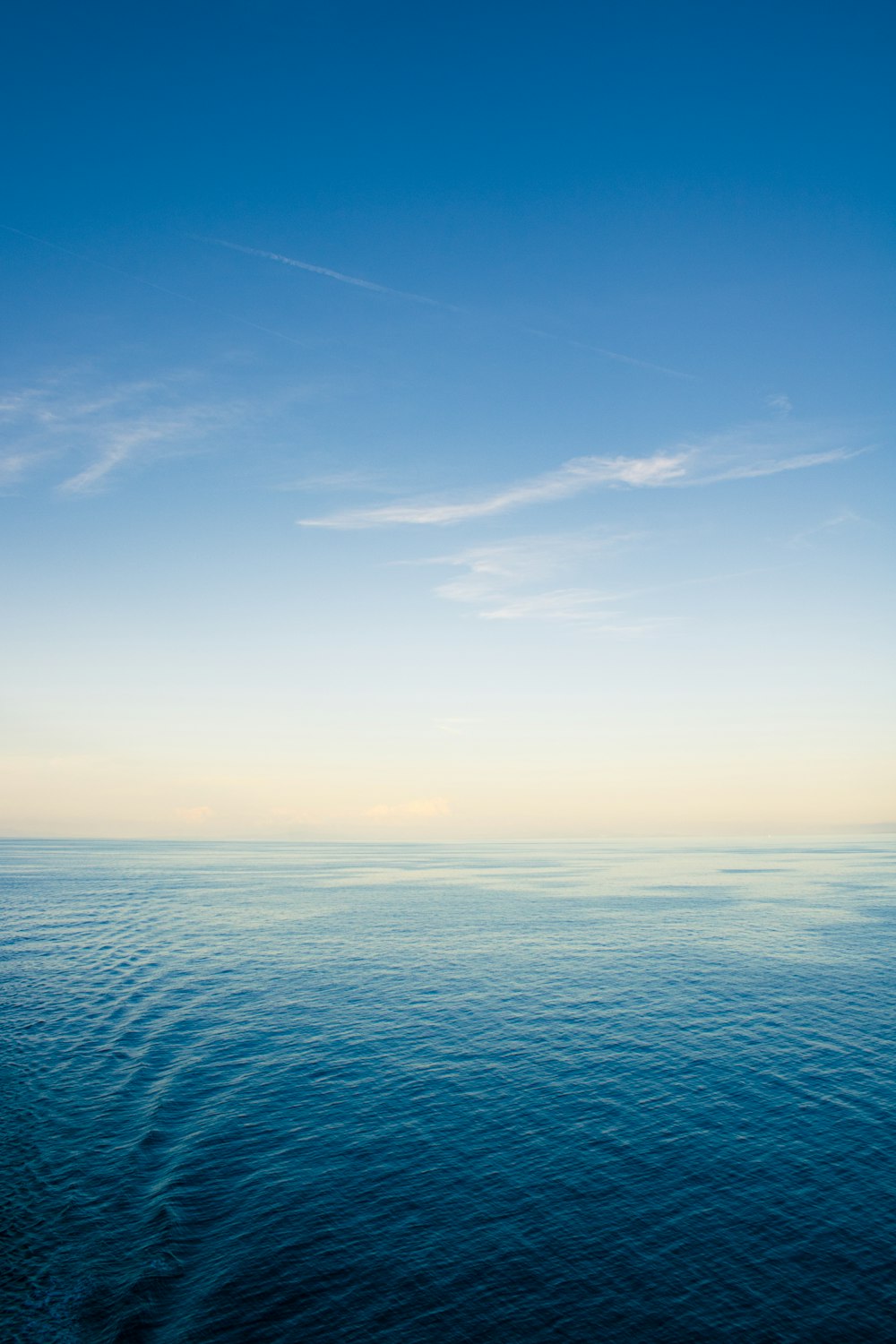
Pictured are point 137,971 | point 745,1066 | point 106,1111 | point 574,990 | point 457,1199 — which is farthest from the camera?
point 137,971

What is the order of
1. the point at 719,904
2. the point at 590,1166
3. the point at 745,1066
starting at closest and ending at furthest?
the point at 590,1166 → the point at 745,1066 → the point at 719,904

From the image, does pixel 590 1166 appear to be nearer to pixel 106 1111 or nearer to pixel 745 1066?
pixel 745 1066

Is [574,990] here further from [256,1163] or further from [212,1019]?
[256,1163]

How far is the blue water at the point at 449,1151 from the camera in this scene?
86.2 feet

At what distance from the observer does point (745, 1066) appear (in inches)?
1938

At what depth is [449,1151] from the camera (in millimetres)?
37750

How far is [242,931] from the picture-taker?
107938 mm

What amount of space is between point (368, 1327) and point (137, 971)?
63.5 m

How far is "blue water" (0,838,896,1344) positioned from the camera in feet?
86.2

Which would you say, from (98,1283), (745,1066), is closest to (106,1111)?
(98,1283)

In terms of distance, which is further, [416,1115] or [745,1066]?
[745,1066]

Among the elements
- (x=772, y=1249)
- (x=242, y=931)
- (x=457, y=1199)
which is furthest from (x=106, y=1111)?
(x=242, y=931)

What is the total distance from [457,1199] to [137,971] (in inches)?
2305

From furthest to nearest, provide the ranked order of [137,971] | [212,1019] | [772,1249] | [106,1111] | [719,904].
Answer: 1. [719,904]
2. [137,971]
3. [212,1019]
4. [106,1111]
5. [772,1249]
